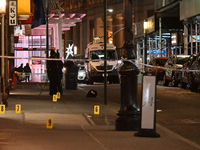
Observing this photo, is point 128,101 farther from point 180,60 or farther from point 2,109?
point 180,60

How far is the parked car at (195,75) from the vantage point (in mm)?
24812

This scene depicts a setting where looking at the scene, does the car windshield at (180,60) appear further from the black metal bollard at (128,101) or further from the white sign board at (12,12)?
the black metal bollard at (128,101)

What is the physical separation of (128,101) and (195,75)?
14.2m

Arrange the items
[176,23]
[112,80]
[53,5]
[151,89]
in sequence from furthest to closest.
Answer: [53,5] → [176,23] → [112,80] → [151,89]

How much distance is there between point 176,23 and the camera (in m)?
46.9

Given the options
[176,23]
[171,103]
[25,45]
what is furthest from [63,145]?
[25,45]

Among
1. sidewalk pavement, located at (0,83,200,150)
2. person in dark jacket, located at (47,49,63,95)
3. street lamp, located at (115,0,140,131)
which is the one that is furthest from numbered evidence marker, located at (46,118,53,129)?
person in dark jacket, located at (47,49,63,95)

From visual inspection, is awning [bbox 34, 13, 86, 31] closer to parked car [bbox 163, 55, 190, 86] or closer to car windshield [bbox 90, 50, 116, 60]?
car windshield [bbox 90, 50, 116, 60]

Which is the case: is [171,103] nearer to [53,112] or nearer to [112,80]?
[53,112]

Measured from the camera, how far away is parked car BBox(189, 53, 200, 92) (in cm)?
2481

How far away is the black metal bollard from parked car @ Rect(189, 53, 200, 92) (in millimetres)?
12915

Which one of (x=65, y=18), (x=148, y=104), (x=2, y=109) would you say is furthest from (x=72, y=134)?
(x=65, y=18)

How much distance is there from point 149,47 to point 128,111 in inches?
1676

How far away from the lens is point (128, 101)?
1158 centimetres
